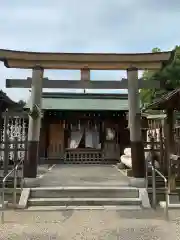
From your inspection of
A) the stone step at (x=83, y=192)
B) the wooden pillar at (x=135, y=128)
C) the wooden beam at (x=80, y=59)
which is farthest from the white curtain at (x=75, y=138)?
the stone step at (x=83, y=192)

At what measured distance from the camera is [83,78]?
36.0 feet

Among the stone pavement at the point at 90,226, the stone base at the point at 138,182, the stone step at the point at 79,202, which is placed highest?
the stone base at the point at 138,182

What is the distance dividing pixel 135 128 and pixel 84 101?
9.87 metres

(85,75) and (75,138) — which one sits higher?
(85,75)

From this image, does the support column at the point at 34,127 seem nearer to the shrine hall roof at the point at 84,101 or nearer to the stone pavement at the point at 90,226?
the stone pavement at the point at 90,226

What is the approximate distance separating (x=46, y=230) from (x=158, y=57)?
675 centimetres

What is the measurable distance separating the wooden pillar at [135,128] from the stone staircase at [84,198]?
2.99 ft

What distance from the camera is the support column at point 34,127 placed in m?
9.88

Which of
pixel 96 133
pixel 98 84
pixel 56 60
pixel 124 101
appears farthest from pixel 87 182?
pixel 124 101

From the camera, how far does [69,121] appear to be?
62.6 ft

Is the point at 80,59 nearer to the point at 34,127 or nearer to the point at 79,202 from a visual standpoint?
the point at 34,127

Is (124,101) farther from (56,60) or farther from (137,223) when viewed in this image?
(137,223)

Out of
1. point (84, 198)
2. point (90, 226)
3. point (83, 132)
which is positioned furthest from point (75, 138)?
point (90, 226)

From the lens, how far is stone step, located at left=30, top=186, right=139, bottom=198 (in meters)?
8.99
